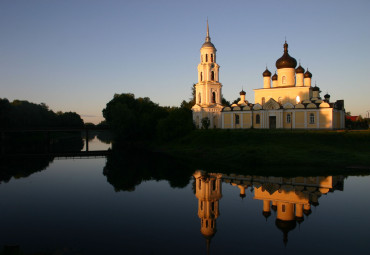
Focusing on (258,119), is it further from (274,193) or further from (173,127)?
(274,193)

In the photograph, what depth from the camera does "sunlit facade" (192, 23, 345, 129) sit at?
37344mm

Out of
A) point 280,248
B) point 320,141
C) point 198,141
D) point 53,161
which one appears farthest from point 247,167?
point 53,161

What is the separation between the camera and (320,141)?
98.3 feet

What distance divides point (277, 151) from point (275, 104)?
13.0 m

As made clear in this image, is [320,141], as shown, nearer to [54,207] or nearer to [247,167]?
[247,167]

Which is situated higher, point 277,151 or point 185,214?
point 277,151

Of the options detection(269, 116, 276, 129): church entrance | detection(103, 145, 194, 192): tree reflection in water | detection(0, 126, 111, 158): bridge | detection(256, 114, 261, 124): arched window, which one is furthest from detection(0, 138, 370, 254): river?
detection(256, 114, 261, 124): arched window

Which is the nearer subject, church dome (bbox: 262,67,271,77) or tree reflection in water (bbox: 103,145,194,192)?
tree reflection in water (bbox: 103,145,194,192)

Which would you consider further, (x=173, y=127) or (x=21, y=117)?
(x=21, y=117)

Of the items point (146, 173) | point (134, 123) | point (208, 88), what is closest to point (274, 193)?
point (146, 173)

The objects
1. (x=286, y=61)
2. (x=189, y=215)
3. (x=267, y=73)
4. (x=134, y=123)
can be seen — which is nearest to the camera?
(x=189, y=215)

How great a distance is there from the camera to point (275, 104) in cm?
3900

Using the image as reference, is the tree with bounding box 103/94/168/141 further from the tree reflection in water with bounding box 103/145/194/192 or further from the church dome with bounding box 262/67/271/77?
the tree reflection in water with bounding box 103/145/194/192

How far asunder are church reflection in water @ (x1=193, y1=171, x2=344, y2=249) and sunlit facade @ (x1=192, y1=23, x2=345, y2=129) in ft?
61.3
